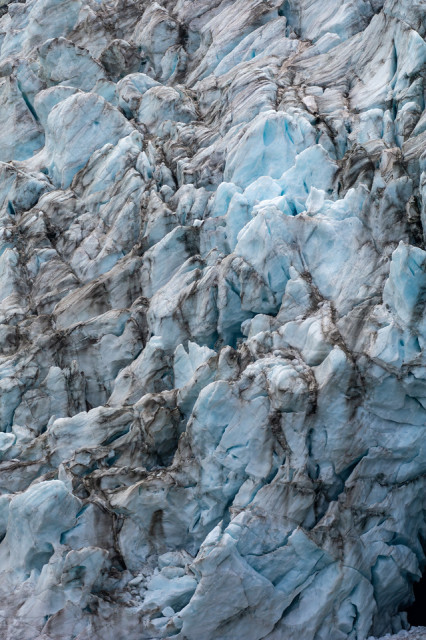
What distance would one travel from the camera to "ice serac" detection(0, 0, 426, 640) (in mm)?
22469

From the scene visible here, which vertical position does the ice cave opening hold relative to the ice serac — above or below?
below

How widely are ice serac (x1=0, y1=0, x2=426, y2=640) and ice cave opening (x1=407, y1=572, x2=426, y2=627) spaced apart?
61 centimetres

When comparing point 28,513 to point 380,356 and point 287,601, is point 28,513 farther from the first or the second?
point 380,356

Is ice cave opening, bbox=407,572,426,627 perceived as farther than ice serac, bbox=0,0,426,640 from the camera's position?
Yes

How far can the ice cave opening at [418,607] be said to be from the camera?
968 inches

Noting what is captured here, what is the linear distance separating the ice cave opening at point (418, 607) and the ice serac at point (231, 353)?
1.99 feet

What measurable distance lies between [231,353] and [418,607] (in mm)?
10058

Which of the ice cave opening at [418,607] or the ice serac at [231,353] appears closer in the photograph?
the ice serac at [231,353]

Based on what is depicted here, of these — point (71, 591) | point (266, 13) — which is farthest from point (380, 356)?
point (266, 13)

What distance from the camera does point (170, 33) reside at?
1650 inches

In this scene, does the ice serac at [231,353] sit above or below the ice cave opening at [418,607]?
above

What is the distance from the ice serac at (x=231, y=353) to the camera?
73.7ft

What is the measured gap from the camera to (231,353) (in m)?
24.7

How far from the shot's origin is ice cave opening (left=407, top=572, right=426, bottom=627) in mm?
24594
